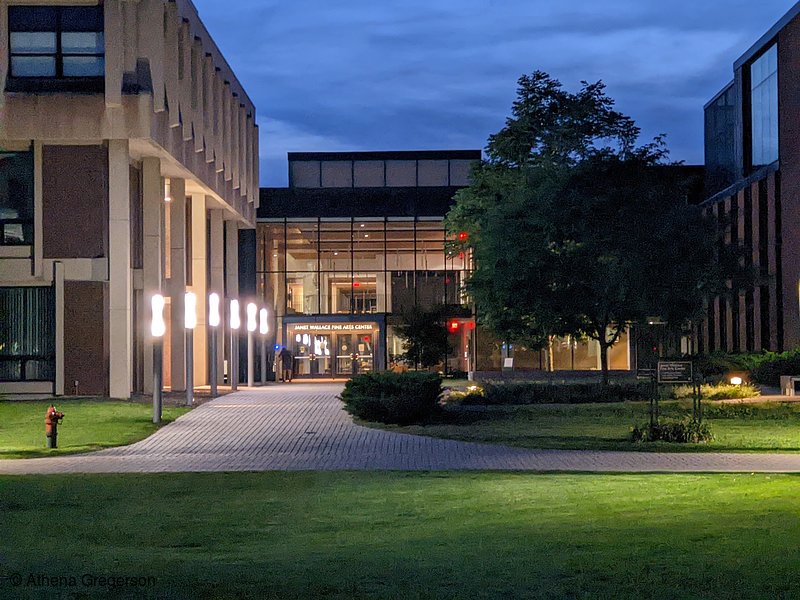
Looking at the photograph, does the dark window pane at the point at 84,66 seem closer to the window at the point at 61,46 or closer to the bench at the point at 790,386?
the window at the point at 61,46

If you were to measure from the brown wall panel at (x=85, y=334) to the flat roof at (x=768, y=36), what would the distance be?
31.2m

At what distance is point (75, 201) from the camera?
3875 cm

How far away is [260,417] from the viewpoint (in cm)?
3186

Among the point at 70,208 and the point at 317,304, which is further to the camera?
the point at 317,304

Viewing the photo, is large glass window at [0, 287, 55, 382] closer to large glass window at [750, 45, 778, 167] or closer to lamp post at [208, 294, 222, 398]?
lamp post at [208, 294, 222, 398]

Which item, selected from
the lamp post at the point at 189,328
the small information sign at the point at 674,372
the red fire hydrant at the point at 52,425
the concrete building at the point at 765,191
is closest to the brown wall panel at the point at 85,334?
the lamp post at the point at 189,328

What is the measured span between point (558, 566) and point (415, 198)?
53.4 meters

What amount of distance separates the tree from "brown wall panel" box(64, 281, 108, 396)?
21.0 meters

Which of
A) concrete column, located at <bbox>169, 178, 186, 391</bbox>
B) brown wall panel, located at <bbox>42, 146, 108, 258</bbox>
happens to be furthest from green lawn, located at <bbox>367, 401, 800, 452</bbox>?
concrete column, located at <bbox>169, 178, 186, 391</bbox>

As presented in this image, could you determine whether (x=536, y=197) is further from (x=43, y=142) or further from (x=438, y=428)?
(x=43, y=142)

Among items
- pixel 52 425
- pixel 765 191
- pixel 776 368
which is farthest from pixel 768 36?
pixel 52 425

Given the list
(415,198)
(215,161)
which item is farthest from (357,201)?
(215,161)

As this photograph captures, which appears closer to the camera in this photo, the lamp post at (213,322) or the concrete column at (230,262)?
the lamp post at (213,322)

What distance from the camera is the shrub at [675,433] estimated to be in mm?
24219
